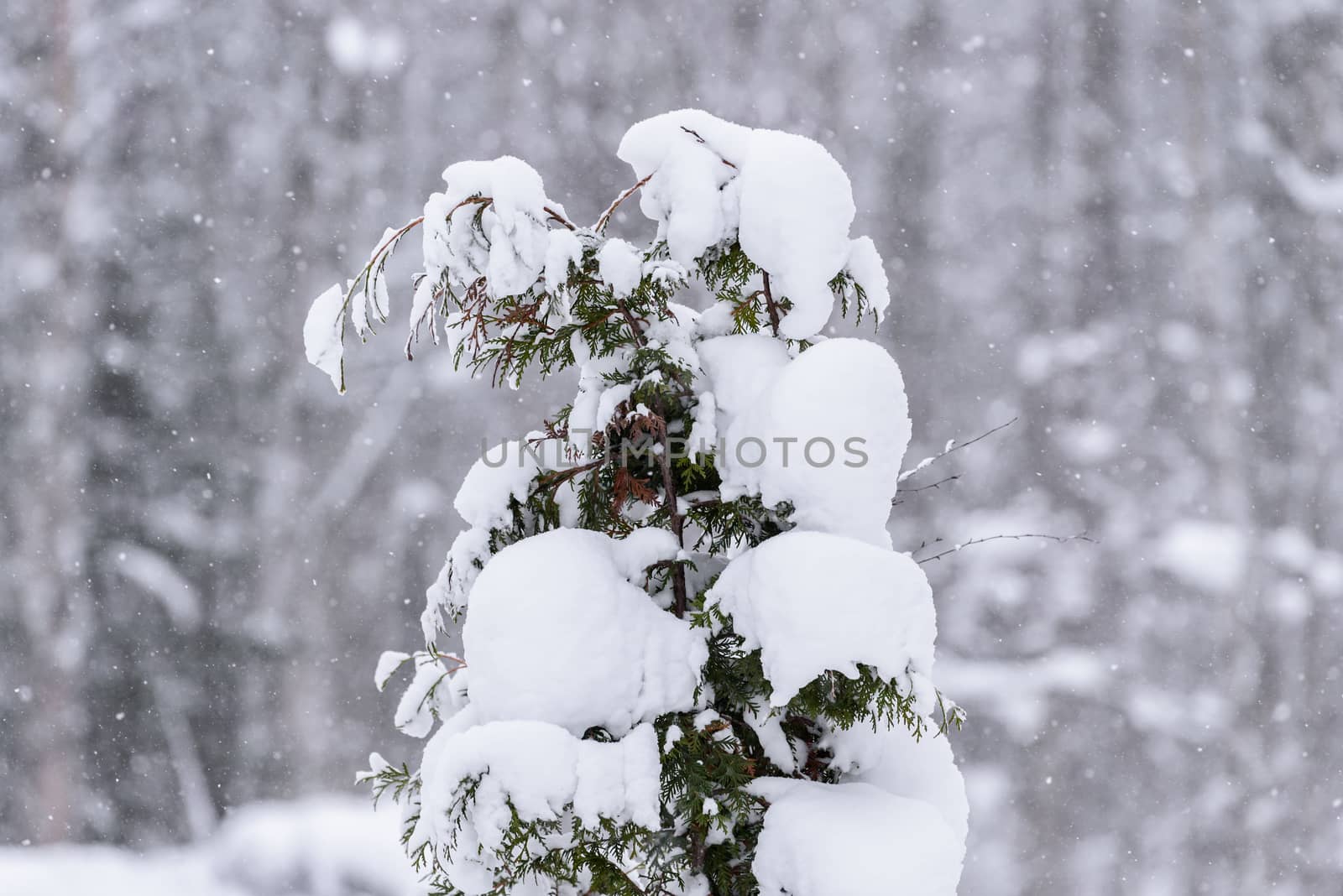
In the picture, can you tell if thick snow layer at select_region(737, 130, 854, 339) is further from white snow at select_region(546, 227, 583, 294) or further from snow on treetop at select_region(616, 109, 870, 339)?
white snow at select_region(546, 227, 583, 294)

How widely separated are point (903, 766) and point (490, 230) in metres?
1.25

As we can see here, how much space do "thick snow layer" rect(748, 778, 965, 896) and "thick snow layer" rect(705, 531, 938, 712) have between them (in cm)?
23

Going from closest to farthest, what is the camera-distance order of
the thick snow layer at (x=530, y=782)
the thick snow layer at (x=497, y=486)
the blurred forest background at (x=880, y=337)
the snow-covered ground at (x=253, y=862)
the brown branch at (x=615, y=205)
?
the thick snow layer at (x=530, y=782), the brown branch at (x=615, y=205), the thick snow layer at (x=497, y=486), the snow-covered ground at (x=253, y=862), the blurred forest background at (x=880, y=337)

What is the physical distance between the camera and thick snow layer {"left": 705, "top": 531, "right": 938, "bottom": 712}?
131 cm

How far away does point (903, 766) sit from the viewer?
174 cm

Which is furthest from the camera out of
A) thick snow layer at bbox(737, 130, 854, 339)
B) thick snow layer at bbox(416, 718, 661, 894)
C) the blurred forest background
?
the blurred forest background

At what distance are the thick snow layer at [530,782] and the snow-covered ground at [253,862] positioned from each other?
232 inches

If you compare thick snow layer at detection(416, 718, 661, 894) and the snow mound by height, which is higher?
thick snow layer at detection(416, 718, 661, 894)

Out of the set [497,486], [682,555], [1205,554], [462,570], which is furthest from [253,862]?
[1205,554]

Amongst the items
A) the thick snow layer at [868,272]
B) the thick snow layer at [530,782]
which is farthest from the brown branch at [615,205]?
the thick snow layer at [530,782]

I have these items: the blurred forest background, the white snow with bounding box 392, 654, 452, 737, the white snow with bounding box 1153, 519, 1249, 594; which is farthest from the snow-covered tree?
the white snow with bounding box 1153, 519, 1249, 594

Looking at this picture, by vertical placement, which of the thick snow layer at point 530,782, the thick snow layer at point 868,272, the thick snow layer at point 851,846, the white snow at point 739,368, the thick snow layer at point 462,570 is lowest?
the thick snow layer at point 851,846

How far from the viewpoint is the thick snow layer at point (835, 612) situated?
1.31 metres

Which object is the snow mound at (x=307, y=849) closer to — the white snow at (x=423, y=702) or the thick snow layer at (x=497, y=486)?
the white snow at (x=423, y=702)
